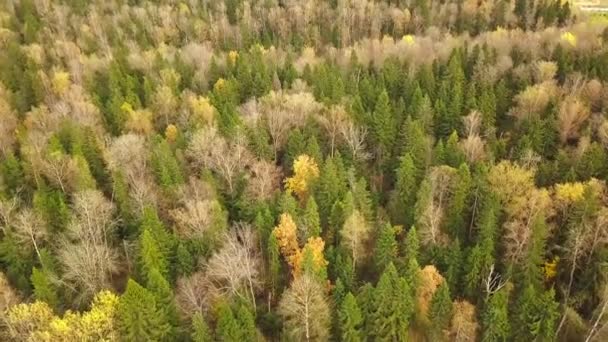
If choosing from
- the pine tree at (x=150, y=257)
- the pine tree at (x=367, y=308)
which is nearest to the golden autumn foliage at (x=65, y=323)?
the pine tree at (x=150, y=257)

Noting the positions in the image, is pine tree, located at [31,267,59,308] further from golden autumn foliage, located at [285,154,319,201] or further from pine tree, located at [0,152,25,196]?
golden autumn foliage, located at [285,154,319,201]

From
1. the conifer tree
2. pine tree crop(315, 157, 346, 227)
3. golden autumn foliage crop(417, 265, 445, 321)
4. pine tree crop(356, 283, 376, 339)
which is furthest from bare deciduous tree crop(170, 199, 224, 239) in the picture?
the conifer tree

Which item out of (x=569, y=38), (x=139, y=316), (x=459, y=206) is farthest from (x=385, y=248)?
(x=569, y=38)

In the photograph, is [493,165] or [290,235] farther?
[493,165]

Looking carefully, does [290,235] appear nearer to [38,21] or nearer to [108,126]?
[108,126]

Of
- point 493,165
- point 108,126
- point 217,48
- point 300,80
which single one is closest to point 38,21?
point 217,48

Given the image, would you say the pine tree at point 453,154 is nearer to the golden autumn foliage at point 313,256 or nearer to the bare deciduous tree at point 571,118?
the bare deciduous tree at point 571,118

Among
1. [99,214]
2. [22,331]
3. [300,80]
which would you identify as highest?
[300,80]

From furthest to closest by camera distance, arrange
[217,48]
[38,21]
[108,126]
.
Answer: [38,21], [217,48], [108,126]
